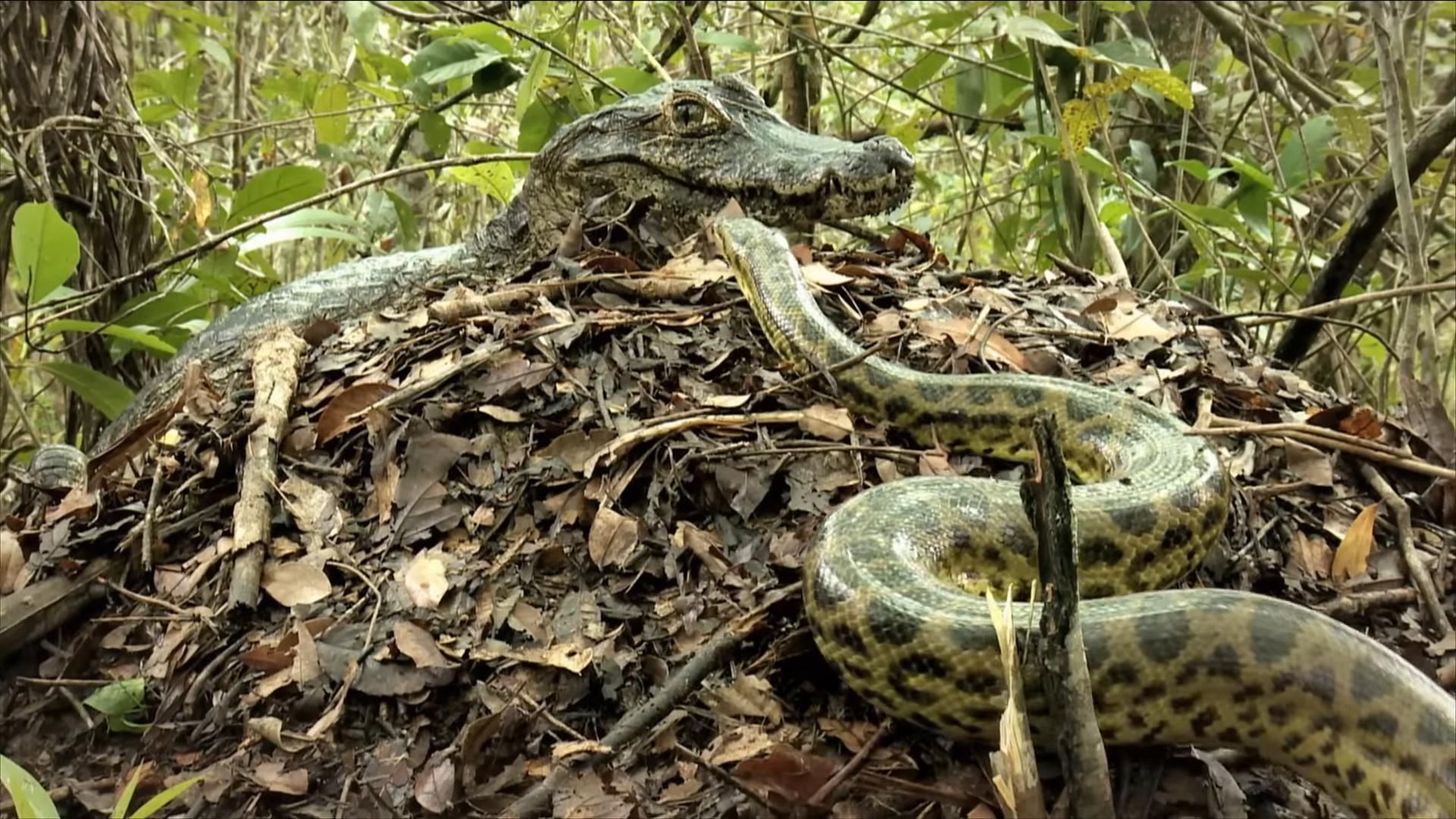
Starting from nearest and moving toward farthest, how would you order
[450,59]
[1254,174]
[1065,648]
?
[1065,648], [1254,174], [450,59]

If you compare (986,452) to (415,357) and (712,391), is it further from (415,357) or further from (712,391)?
(415,357)

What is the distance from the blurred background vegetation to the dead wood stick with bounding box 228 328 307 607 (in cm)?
87

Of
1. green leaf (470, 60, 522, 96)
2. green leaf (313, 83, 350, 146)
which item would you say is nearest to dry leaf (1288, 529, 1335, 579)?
green leaf (470, 60, 522, 96)

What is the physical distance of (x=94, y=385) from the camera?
4.18 metres

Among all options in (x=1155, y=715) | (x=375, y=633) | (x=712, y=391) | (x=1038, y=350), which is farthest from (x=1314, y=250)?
(x=375, y=633)

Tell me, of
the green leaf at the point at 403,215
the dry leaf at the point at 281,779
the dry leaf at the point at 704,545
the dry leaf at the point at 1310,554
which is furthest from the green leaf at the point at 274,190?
the dry leaf at the point at 1310,554

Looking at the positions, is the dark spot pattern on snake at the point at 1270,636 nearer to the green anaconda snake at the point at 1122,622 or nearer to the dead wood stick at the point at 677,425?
the green anaconda snake at the point at 1122,622

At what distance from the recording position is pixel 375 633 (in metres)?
2.58

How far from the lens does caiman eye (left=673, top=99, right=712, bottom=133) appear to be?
181 inches

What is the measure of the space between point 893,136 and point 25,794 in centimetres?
496

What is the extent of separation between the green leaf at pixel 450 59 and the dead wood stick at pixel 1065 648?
4.40 m

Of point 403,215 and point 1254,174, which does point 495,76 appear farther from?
point 1254,174

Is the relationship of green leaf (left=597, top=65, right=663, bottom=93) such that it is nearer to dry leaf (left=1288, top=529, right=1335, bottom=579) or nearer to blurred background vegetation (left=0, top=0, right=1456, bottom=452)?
blurred background vegetation (left=0, top=0, right=1456, bottom=452)

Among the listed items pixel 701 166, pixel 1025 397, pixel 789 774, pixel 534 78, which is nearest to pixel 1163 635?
pixel 789 774
